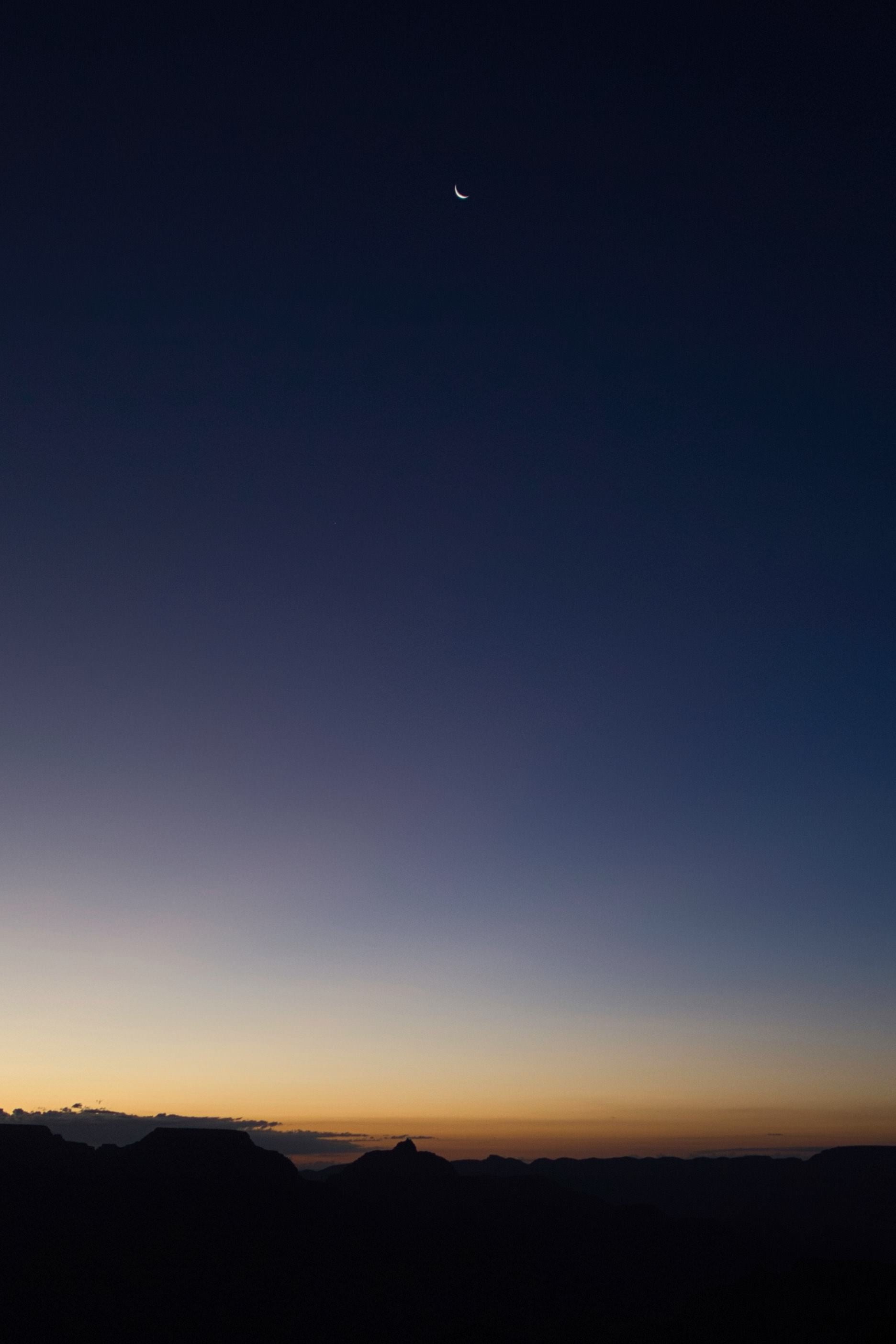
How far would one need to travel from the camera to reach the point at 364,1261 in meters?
126

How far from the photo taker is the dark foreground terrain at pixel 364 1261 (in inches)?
3615

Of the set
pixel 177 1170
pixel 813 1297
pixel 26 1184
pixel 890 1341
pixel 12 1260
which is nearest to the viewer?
pixel 890 1341

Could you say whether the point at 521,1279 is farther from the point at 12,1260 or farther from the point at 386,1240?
the point at 12,1260

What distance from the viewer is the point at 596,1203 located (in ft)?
555

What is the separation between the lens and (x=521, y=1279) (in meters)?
136

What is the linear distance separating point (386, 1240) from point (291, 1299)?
76.2 ft

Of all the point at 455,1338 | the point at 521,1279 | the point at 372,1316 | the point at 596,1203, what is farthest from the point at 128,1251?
the point at 596,1203

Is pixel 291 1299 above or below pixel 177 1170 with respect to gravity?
below

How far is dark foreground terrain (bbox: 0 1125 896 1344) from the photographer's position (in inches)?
3615

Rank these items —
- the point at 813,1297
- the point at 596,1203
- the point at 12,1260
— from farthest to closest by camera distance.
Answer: the point at 596,1203 → the point at 12,1260 → the point at 813,1297

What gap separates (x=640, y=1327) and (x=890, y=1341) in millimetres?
26274

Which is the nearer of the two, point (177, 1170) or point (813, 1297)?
point (813, 1297)

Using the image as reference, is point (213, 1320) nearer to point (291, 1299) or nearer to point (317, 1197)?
point (291, 1299)

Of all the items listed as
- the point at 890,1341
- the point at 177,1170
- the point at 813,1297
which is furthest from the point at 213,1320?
the point at 890,1341
